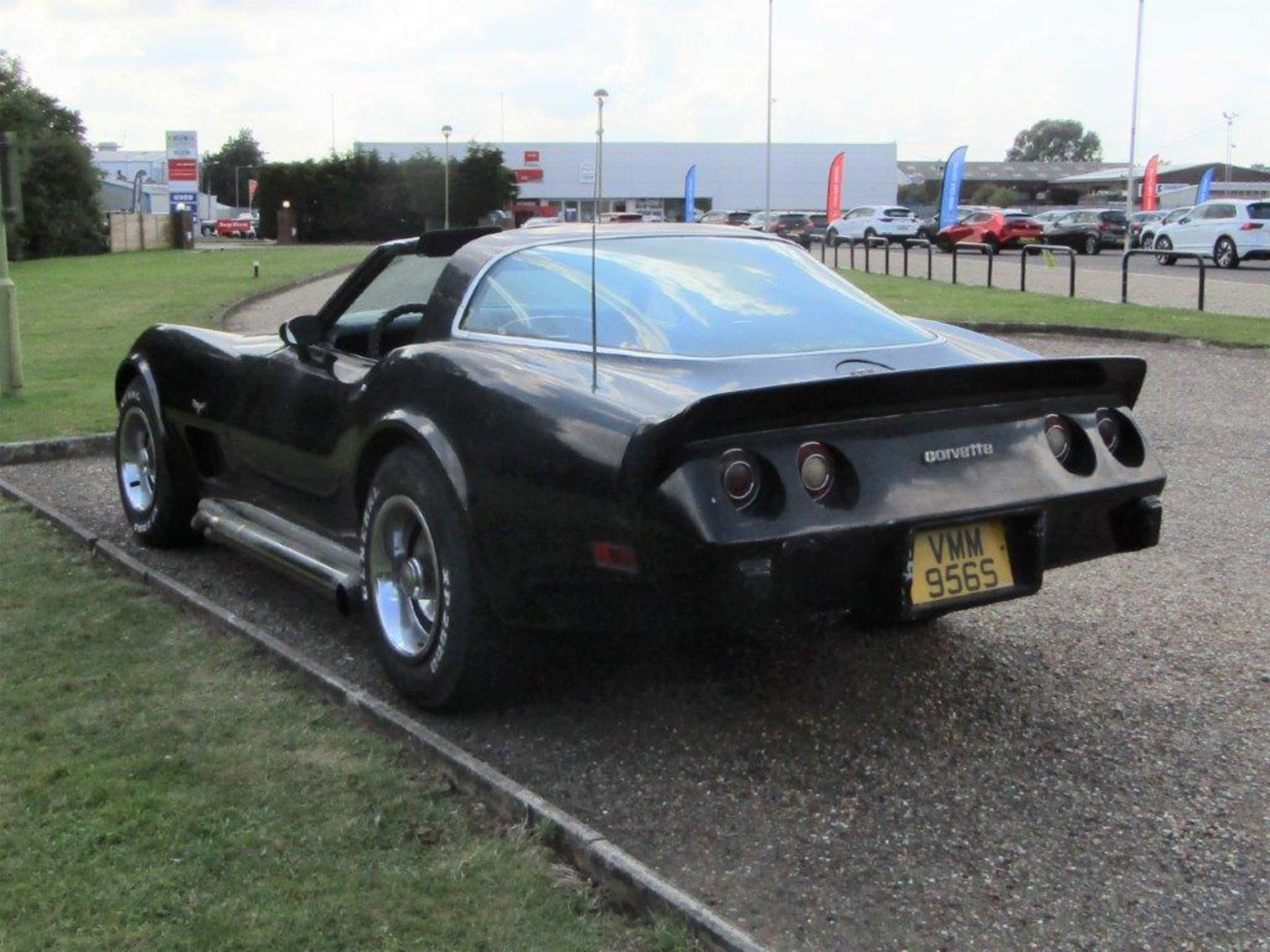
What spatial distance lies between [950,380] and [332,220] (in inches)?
2215

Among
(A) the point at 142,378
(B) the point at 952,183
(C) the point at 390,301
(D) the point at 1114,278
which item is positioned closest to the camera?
(C) the point at 390,301

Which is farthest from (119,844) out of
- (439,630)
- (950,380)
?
(950,380)

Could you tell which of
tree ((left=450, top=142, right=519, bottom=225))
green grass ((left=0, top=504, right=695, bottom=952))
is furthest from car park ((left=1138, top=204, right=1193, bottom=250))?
green grass ((left=0, top=504, right=695, bottom=952))

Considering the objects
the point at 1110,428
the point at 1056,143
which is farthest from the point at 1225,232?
the point at 1056,143

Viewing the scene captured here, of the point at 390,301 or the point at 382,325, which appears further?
the point at 390,301

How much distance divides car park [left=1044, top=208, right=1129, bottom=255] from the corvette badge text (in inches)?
1544

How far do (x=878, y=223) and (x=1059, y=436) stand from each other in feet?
151

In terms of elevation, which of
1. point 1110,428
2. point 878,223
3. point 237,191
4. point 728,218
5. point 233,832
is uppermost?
point 237,191

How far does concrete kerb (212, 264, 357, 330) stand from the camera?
64.3 ft

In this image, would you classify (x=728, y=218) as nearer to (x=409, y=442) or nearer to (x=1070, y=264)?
(x=1070, y=264)

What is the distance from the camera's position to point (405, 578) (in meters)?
4.41

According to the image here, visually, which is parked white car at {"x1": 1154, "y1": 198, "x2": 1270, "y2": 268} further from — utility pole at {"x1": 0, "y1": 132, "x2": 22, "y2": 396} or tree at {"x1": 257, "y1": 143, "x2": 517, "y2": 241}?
utility pole at {"x1": 0, "y1": 132, "x2": 22, "y2": 396}

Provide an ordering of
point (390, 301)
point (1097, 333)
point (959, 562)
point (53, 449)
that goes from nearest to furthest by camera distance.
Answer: point (959, 562)
point (390, 301)
point (53, 449)
point (1097, 333)

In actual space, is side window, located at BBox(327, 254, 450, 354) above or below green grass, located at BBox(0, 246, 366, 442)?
above
